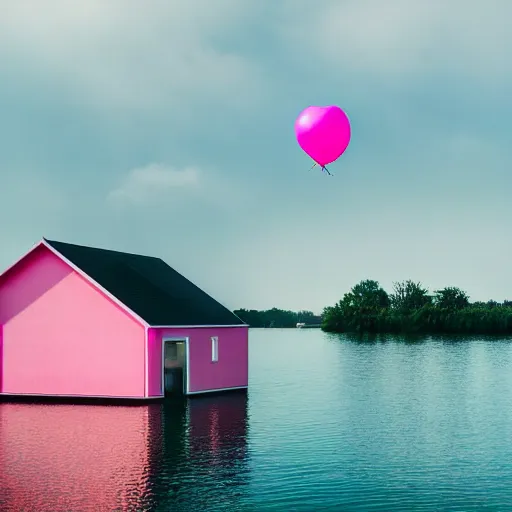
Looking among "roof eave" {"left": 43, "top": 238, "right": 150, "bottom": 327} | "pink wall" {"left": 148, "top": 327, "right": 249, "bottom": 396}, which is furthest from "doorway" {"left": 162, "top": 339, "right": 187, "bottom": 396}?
"roof eave" {"left": 43, "top": 238, "right": 150, "bottom": 327}

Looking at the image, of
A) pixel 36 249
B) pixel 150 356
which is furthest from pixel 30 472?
pixel 36 249

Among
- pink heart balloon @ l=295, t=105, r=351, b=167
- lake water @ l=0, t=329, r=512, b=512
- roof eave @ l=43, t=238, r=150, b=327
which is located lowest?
lake water @ l=0, t=329, r=512, b=512

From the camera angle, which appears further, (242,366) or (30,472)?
(242,366)

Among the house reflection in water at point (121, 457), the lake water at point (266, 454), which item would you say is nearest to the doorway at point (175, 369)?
the lake water at point (266, 454)

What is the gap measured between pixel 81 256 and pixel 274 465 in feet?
55.0

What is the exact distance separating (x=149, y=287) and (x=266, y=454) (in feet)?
51.8

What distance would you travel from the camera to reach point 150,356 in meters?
29.8

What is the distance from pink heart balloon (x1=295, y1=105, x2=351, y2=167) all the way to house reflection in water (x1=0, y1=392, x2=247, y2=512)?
8156mm

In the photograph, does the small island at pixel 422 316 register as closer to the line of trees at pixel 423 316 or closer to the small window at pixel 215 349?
the line of trees at pixel 423 316

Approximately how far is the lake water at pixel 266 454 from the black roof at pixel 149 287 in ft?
10.8

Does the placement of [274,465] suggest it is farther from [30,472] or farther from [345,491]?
[30,472]

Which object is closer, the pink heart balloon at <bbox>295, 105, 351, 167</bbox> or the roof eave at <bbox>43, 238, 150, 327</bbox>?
the pink heart balloon at <bbox>295, 105, 351, 167</bbox>

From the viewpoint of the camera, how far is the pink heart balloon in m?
23.4

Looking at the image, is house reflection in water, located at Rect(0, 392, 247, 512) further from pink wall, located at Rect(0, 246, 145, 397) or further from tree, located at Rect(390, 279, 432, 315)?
tree, located at Rect(390, 279, 432, 315)
